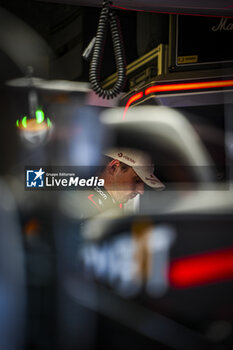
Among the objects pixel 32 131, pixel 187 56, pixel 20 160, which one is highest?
pixel 187 56

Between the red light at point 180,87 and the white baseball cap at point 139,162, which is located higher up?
the red light at point 180,87

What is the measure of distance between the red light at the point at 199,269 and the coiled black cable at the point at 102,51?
2.79 feet

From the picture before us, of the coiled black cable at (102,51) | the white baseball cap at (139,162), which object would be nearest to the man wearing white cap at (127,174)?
the white baseball cap at (139,162)

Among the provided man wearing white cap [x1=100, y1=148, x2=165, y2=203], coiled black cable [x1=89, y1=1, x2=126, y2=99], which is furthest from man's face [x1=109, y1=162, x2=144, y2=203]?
coiled black cable [x1=89, y1=1, x2=126, y2=99]

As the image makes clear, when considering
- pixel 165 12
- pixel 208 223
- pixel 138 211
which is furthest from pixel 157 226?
pixel 165 12

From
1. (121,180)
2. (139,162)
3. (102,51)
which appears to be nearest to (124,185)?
(121,180)

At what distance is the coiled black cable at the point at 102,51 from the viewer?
1.46 meters

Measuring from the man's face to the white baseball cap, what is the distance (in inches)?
1.1

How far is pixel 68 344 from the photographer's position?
1.48m

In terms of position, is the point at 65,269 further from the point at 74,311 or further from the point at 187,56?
the point at 187,56

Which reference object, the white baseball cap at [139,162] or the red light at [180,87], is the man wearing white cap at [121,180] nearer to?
the white baseball cap at [139,162]

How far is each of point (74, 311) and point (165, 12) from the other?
4.72 feet

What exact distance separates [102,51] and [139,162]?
544 mm

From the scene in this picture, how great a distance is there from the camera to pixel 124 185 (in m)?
1.53
